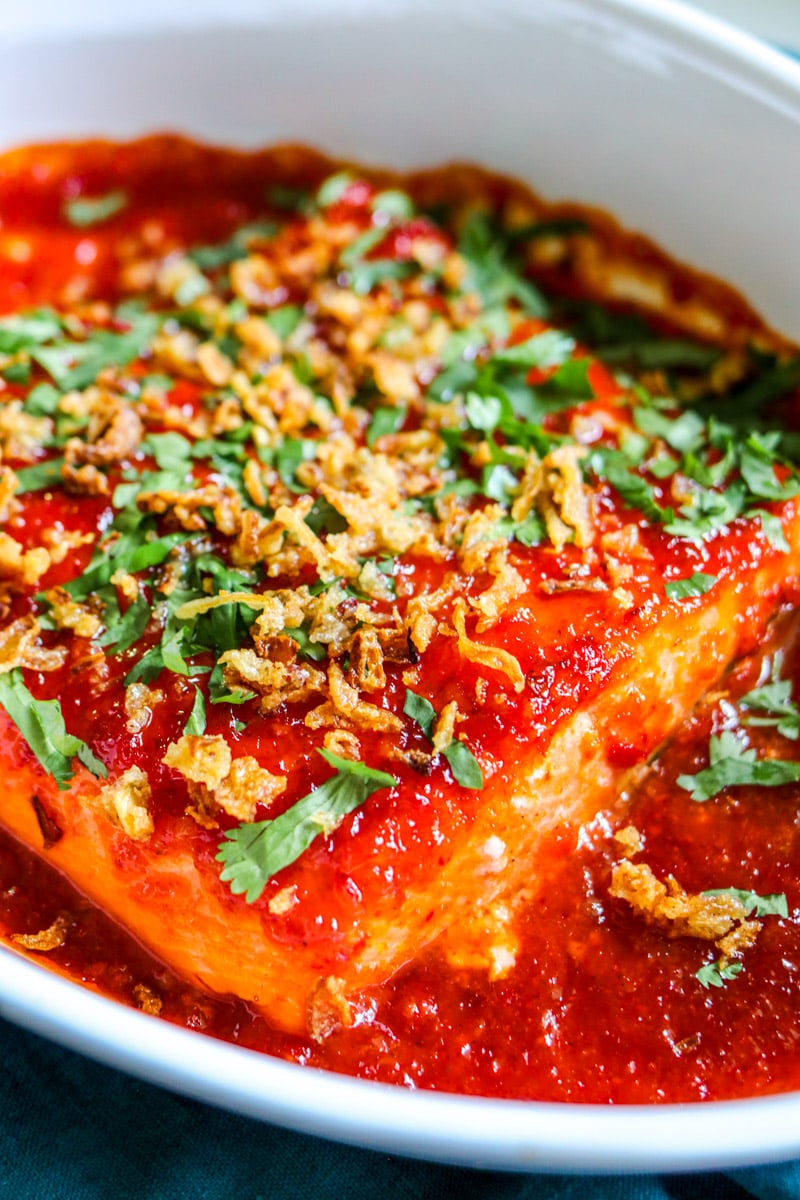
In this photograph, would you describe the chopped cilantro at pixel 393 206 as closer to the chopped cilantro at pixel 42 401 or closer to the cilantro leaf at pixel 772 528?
the chopped cilantro at pixel 42 401

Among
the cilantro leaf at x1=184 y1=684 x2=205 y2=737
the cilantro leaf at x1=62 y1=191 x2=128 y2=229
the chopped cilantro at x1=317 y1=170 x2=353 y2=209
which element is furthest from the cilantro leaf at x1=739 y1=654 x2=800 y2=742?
the cilantro leaf at x1=62 y1=191 x2=128 y2=229

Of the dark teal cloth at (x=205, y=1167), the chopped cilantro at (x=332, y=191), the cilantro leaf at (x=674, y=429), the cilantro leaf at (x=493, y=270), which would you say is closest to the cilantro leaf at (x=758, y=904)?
the dark teal cloth at (x=205, y=1167)

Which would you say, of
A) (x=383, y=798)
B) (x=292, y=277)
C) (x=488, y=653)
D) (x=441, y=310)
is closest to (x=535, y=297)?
(x=441, y=310)

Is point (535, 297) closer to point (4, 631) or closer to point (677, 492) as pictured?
point (677, 492)

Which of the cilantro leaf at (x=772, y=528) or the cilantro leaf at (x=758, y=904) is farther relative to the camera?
the cilantro leaf at (x=772, y=528)

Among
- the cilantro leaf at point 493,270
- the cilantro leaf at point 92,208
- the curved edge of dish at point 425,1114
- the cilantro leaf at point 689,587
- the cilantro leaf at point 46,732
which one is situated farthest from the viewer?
the cilantro leaf at point 92,208

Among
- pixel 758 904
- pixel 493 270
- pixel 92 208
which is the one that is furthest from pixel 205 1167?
pixel 92 208
